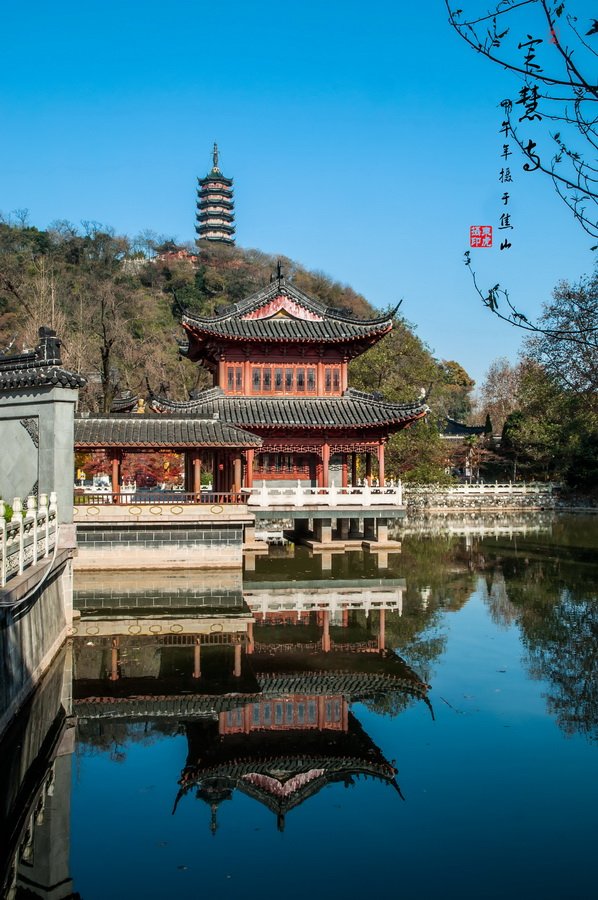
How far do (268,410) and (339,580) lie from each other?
30.0 feet

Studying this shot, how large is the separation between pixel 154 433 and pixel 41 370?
9.85m

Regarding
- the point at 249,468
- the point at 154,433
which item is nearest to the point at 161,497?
the point at 154,433

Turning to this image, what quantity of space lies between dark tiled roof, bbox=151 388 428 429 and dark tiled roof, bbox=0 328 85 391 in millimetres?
12706

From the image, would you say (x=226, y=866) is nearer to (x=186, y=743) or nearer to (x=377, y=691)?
(x=186, y=743)

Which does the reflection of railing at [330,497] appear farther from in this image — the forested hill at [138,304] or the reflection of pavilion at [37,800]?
the reflection of pavilion at [37,800]

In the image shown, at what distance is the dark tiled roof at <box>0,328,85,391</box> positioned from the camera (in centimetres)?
1530

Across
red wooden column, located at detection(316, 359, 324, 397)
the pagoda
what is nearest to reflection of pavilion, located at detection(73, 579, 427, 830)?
red wooden column, located at detection(316, 359, 324, 397)

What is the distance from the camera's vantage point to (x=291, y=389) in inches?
1238

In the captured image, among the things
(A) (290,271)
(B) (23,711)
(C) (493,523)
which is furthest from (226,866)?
(A) (290,271)

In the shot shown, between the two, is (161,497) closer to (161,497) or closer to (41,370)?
(161,497)

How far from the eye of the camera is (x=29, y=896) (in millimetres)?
6875

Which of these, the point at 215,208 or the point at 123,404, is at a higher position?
the point at 215,208

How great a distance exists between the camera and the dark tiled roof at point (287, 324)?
99.9 ft

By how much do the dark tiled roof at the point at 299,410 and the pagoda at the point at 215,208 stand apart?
9180 centimetres
